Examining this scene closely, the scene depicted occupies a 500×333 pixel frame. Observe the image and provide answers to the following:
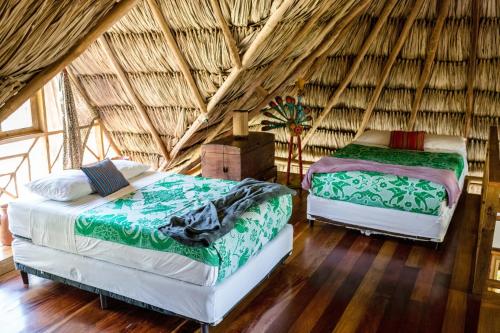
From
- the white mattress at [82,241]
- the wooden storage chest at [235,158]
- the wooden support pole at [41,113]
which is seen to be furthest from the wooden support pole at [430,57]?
the wooden support pole at [41,113]

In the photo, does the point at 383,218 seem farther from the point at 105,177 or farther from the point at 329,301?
the point at 105,177

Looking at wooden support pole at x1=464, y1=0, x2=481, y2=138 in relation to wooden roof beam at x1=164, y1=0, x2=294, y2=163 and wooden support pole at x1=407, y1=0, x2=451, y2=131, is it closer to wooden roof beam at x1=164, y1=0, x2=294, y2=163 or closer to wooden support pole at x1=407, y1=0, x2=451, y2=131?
wooden support pole at x1=407, y1=0, x2=451, y2=131

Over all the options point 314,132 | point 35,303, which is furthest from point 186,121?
point 35,303

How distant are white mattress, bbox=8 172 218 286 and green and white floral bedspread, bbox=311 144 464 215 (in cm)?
165

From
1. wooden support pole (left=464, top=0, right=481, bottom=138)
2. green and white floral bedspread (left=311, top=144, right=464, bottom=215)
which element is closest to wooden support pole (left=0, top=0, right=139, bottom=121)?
green and white floral bedspread (left=311, top=144, right=464, bottom=215)

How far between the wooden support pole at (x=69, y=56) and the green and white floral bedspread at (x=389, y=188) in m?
2.05

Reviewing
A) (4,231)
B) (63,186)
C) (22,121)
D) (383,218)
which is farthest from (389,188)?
(22,121)

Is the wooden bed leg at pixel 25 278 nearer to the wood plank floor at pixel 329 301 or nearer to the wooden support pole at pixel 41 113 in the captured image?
the wood plank floor at pixel 329 301

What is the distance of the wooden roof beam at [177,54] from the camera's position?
3467 millimetres

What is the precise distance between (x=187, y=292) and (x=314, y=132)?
12.5 ft

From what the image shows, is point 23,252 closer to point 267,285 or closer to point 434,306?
point 267,285

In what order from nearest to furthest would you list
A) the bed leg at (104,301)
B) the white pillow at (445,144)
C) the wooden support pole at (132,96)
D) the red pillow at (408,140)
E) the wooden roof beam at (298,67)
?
the bed leg at (104,301)
the wooden support pole at (132,96)
the white pillow at (445,144)
the red pillow at (408,140)
the wooden roof beam at (298,67)

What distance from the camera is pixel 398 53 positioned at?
515cm

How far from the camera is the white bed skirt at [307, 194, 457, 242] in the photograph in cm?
354
